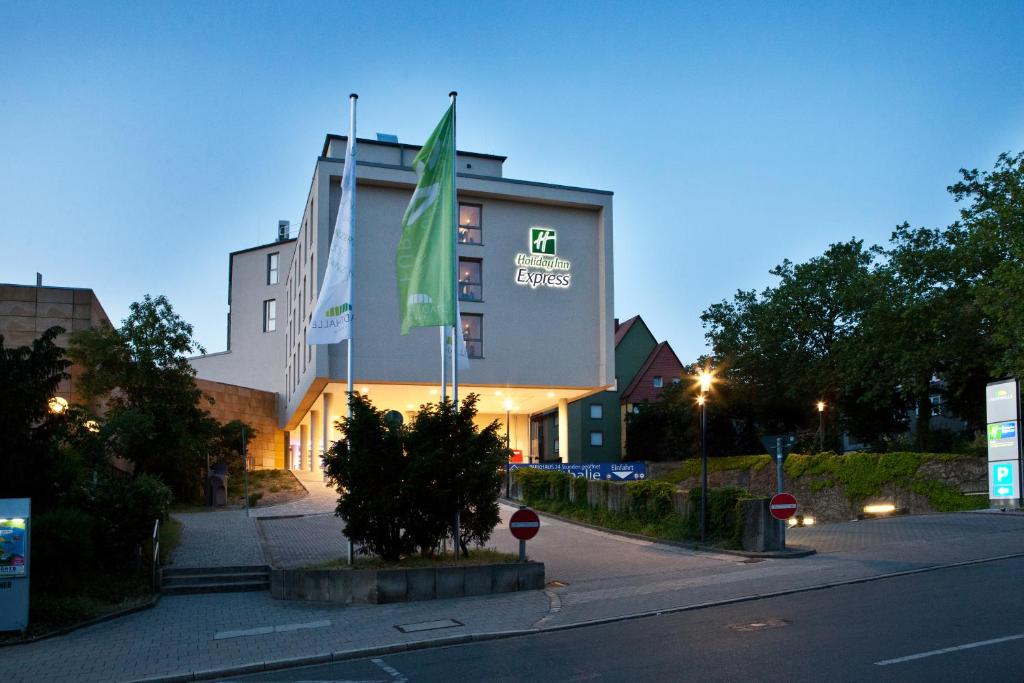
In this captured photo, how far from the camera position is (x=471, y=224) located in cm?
4331

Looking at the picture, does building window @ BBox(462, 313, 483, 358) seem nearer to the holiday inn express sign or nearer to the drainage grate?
the holiday inn express sign

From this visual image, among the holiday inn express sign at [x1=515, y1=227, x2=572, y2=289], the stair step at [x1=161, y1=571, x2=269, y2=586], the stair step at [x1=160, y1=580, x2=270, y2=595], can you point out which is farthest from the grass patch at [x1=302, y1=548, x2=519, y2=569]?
the holiday inn express sign at [x1=515, y1=227, x2=572, y2=289]

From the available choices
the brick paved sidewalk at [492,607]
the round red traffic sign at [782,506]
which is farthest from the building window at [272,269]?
the round red traffic sign at [782,506]

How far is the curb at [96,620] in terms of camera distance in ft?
43.2

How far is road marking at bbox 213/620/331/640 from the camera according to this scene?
13.6m

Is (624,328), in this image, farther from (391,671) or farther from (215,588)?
(391,671)

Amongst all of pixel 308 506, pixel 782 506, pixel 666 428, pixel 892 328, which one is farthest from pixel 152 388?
pixel 666 428

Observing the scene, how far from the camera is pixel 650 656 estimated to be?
10.2m

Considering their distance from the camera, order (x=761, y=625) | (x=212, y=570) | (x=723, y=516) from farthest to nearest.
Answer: (x=723, y=516) < (x=212, y=570) < (x=761, y=625)

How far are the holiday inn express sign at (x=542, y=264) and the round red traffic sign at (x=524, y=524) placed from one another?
90.0 feet

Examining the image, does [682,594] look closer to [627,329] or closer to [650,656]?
[650,656]

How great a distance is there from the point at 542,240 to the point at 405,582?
2982 cm

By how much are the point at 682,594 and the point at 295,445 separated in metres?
48.8

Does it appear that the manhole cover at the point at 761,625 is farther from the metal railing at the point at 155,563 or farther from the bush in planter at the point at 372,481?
the metal railing at the point at 155,563
